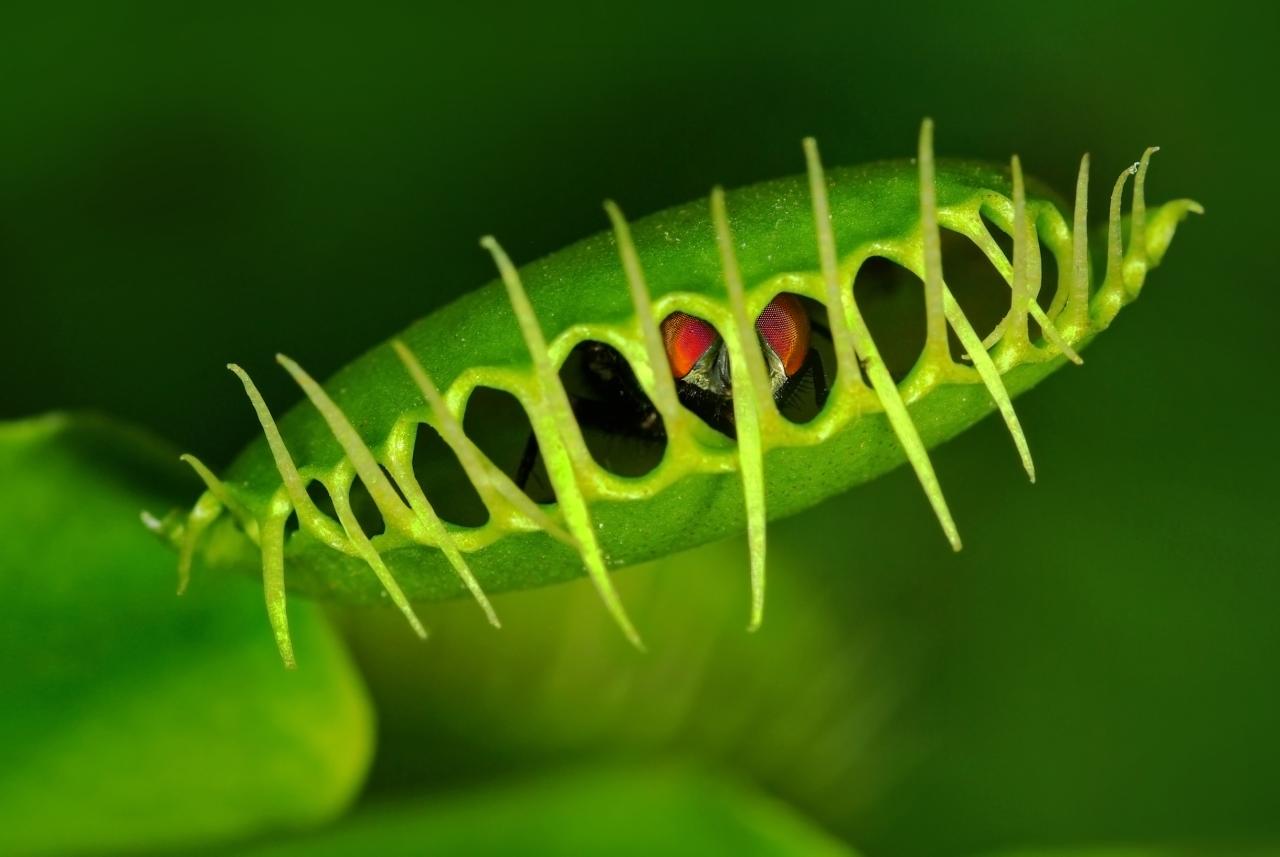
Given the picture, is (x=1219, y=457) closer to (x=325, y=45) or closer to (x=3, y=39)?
(x=325, y=45)

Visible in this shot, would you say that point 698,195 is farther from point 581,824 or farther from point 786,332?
point 581,824

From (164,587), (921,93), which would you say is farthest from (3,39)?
(921,93)

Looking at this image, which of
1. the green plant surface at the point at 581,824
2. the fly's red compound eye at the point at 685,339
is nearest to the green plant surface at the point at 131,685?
the green plant surface at the point at 581,824

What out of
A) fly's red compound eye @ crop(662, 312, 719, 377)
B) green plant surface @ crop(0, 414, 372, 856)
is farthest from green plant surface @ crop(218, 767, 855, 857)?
fly's red compound eye @ crop(662, 312, 719, 377)

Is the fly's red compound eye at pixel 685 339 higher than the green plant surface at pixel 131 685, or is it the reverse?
the fly's red compound eye at pixel 685 339

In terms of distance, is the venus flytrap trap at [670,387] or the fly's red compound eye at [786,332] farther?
the fly's red compound eye at [786,332]

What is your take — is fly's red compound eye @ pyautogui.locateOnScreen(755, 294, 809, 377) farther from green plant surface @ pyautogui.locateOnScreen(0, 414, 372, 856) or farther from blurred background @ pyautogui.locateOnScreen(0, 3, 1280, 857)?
green plant surface @ pyautogui.locateOnScreen(0, 414, 372, 856)

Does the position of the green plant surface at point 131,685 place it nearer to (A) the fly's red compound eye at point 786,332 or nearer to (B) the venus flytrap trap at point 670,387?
(B) the venus flytrap trap at point 670,387

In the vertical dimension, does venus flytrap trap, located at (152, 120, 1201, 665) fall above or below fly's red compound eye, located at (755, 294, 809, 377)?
below
